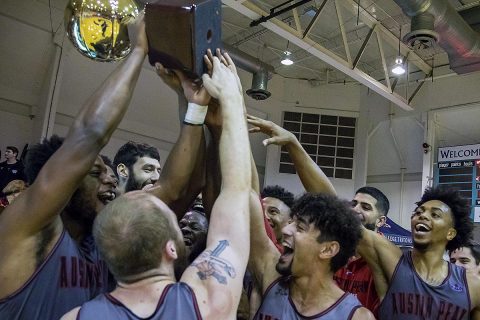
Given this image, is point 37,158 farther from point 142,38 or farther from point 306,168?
point 306,168

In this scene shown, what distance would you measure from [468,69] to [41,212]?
829cm

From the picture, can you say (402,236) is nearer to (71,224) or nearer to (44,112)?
(44,112)

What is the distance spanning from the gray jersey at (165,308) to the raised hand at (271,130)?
3.65ft

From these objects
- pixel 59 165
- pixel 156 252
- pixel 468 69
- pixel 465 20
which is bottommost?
pixel 156 252

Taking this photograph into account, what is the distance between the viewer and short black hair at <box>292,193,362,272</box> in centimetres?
241

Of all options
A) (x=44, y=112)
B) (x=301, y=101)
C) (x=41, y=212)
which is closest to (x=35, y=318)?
(x=41, y=212)

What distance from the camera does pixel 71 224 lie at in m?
2.25

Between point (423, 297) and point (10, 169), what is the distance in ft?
22.0

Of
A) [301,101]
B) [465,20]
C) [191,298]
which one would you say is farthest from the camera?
[301,101]

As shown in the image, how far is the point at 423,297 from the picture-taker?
3.02m

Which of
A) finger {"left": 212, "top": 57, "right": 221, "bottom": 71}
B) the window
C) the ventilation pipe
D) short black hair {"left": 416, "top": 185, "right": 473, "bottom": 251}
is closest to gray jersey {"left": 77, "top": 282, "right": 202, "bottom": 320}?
finger {"left": 212, "top": 57, "right": 221, "bottom": 71}

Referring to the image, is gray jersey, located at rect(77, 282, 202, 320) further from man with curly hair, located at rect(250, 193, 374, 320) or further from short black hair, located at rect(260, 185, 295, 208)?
short black hair, located at rect(260, 185, 295, 208)

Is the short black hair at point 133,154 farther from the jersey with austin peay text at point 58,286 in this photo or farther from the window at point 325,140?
the window at point 325,140

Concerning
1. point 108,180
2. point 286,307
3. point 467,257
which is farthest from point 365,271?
point 108,180
